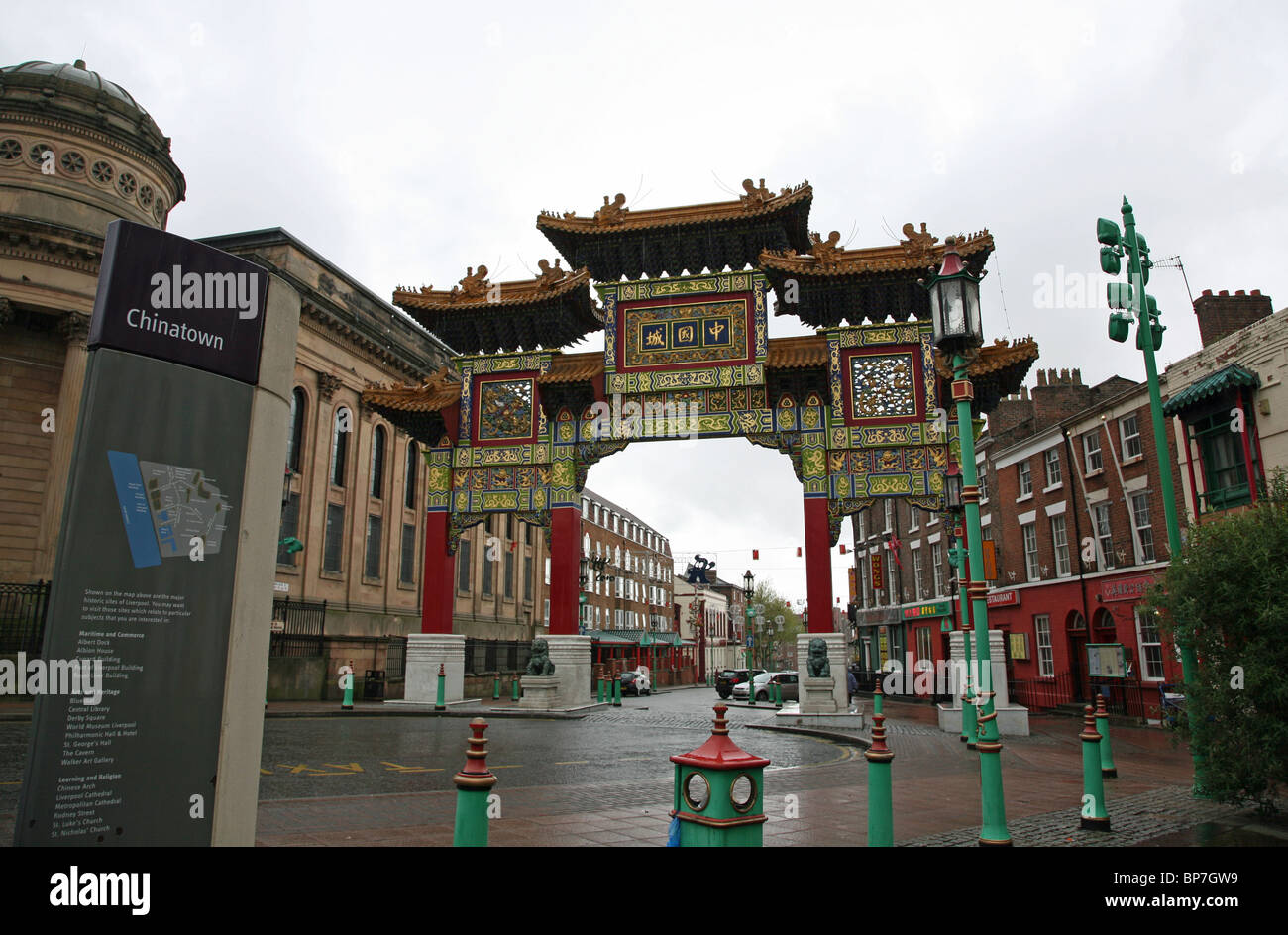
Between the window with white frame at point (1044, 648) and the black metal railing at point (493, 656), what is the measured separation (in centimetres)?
1896

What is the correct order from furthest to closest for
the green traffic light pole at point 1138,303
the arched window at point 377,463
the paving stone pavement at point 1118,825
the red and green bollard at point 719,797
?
1. the arched window at point 377,463
2. the green traffic light pole at point 1138,303
3. the paving stone pavement at point 1118,825
4. the red and green bollard at point 719,797

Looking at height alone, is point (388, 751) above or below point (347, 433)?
below

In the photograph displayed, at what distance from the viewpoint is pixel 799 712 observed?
2069 centimetres

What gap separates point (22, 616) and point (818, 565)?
22380 mm

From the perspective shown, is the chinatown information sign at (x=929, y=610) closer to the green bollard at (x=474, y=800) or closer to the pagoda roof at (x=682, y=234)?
the pagoda roof at (x=682, y=234)

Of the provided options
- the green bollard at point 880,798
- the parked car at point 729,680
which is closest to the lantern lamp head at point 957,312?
the green bollard at point 880,798

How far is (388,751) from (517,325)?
14.5 meters

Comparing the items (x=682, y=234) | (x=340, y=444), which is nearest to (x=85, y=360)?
(x=340, y=444)

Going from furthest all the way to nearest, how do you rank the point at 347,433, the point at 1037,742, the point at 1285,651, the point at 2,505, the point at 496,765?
1. the point at 347,433
2. the point at 2,505
3. the point at 1037,742
4. the point at 496,765
5. the point at 1285,651

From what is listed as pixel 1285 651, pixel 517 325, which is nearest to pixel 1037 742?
pixel 1285 651

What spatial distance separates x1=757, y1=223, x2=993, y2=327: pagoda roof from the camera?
21.5 m

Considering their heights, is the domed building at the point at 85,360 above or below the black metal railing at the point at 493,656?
above

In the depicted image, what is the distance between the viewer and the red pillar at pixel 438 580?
78.4 ft

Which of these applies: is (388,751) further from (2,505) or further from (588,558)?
(588,558)
